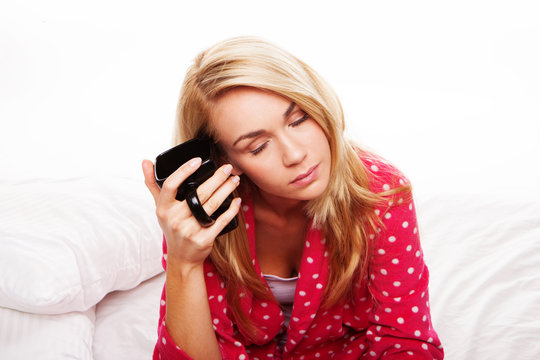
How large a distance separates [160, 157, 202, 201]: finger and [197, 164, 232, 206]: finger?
0.04m

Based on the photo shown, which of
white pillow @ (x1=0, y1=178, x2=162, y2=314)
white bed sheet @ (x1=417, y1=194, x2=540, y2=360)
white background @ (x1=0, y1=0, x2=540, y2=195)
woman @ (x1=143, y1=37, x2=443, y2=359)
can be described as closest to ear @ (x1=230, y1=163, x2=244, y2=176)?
woman @ (x1=143, y1=37, x2=443, y2=359)

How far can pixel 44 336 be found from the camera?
43.2 inches

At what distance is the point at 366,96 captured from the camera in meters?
2.08

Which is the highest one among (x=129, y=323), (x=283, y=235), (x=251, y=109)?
(x=251, y=109)

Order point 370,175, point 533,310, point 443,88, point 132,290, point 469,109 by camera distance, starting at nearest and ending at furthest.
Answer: point 370,175, point 533,310, point 132,290, point 469,109, point 443,88

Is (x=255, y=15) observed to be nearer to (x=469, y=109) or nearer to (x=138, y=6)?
(x=138, y=6)

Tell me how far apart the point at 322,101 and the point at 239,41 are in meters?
0.20

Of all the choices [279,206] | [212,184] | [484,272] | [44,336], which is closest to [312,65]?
[279,206]

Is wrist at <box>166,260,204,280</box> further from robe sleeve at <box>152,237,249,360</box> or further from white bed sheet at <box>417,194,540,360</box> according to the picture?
white bed sheet at <box>417,194,540,360</box>

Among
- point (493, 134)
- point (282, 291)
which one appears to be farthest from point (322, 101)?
point (493, 134)

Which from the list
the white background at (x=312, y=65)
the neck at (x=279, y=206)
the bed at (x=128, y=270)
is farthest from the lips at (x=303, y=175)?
the white background at (x=312, y=65)

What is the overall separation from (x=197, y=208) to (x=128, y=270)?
1.85ft

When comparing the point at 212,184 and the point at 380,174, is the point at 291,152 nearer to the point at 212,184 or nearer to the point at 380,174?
the point at 212,184

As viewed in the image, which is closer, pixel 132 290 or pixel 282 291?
pixel 282 291
